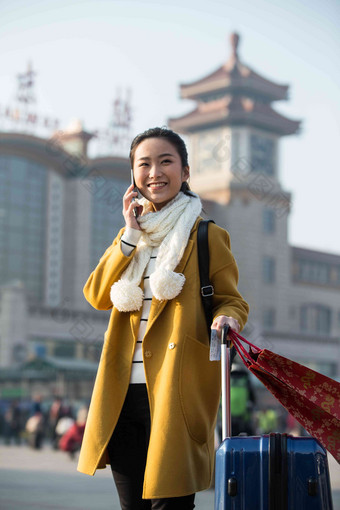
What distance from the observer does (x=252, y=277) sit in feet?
173

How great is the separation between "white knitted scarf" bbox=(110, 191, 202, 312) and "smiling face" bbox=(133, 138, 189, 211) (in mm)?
44

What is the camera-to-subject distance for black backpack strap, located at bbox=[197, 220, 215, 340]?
9.18 ft

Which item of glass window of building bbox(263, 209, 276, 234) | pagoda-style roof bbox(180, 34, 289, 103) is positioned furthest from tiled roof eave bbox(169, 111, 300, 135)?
glass window of building bbox(263, 209, 276, 234)

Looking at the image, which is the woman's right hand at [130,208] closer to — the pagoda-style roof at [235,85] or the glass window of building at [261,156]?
the glass window of building at [261,156]

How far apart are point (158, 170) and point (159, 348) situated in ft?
1.93

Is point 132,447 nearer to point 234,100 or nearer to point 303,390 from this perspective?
point 303,390

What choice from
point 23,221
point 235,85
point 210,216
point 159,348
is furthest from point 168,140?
point 235,85

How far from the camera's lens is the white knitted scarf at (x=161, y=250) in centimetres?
274

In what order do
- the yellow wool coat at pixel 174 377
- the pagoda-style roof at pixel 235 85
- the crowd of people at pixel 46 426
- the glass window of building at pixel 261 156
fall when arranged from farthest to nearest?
the pagoda-style roof at pixel 235 85 → the glass window of building at pixel 261 156 → the crowd of people at pixel 46 426 → the yellow wool coat at pixel 174 377

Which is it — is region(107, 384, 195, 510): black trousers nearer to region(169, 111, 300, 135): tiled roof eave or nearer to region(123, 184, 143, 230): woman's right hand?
region(123, 184, 143, 230): woman's right hand

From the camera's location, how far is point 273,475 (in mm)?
2428

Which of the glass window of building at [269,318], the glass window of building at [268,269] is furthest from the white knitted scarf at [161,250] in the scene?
the glass window of building at [268,269]

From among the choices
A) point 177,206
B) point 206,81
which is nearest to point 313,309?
point 206,81

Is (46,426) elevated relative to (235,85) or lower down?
lower down
